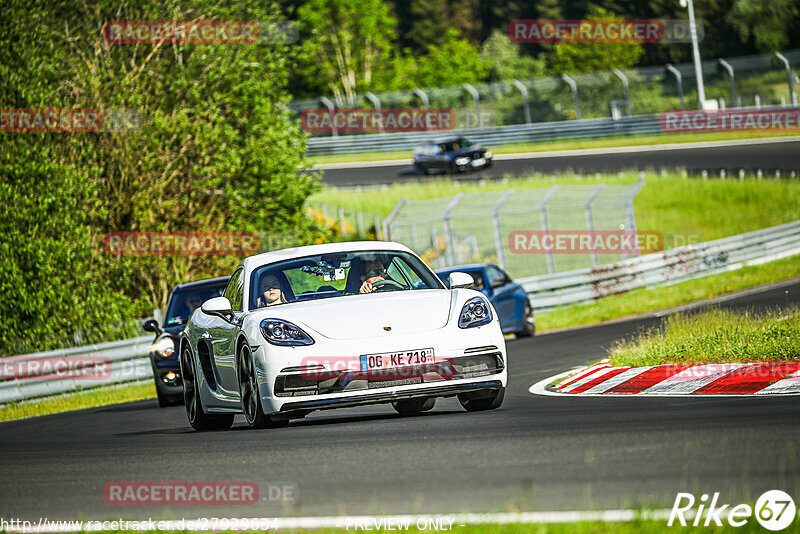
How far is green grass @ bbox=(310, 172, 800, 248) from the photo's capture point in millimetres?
38594

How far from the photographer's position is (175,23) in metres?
28.8

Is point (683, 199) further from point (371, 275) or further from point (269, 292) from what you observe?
point (269, 292)

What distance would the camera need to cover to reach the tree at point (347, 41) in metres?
84.0

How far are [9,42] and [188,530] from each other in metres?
21.7

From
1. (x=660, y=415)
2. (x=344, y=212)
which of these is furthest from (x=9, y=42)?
(x=660, y=415)

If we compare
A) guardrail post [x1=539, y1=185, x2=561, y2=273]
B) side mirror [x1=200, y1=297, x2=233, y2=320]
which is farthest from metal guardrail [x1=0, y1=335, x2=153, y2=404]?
side mirror [x1=200, y1=297, x2=233, y2=320]

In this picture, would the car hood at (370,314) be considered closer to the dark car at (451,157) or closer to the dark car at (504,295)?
the dark car at (504,295)

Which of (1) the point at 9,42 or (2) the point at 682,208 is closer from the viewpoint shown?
(1) the point at 9,42

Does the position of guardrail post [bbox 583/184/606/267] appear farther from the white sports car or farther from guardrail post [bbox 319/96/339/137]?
guardrail post [bbox 319/96/339/137]

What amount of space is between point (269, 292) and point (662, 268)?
2068 cm

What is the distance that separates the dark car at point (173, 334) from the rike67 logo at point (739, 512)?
11.8 metres

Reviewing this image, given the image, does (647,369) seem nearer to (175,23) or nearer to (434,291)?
(434,291)

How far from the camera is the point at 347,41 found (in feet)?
287

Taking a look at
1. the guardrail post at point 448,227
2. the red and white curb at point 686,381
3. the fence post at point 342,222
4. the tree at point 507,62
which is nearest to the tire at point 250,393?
the red and white curb at point 686,381
